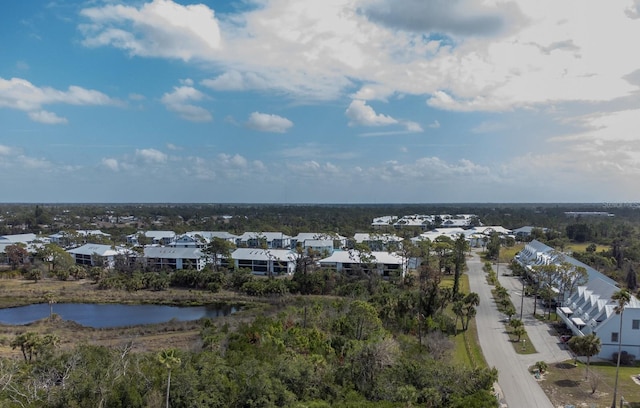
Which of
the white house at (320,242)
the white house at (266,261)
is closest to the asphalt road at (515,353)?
the white house at (266,261)

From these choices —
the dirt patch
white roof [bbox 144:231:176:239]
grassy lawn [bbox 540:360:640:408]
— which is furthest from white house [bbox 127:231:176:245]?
grassy lawn [bbox 540:360:640:408]

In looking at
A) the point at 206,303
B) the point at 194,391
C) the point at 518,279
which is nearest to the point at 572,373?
the point at 194,391

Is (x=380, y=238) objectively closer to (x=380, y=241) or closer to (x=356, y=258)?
(x=380, y=241)

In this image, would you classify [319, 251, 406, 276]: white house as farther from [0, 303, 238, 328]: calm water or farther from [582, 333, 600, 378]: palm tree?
[582, 333, 600, 378]: palm tree

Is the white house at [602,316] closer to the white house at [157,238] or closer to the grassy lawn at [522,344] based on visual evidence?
the grassy lawn at [522,344]

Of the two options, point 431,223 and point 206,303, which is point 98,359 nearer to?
point 206,303
